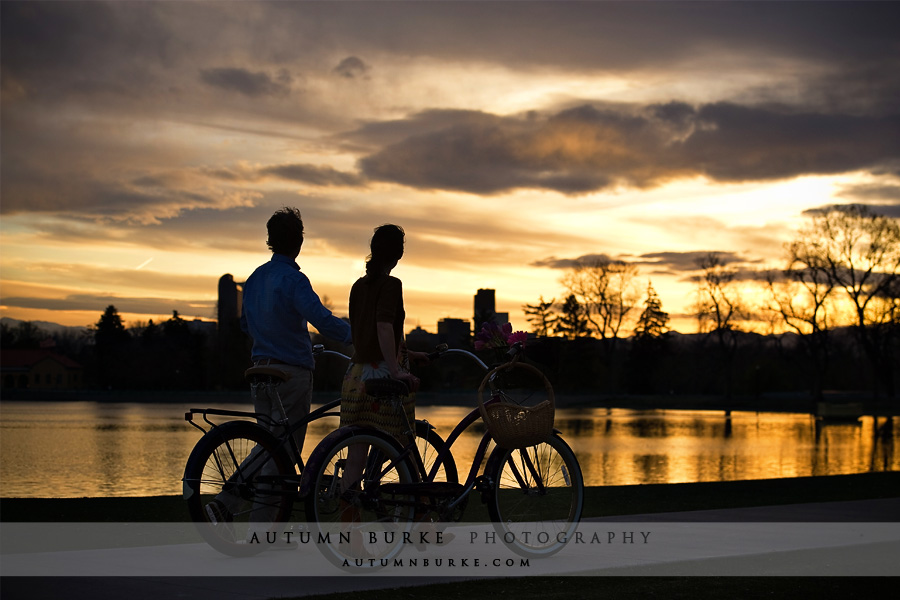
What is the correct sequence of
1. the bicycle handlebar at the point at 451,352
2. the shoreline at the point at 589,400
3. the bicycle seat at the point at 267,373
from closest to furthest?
the bicycle seat at the point at 267,373
the bicycle handlebar at the point at 451,352
the shoreline at the point at 589,400

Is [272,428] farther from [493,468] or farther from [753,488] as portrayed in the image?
[753,488]

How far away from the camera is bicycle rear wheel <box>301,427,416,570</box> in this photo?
578 centimetres

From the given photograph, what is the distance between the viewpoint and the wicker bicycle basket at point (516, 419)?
623 centimetres

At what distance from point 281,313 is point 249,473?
1.05 meters

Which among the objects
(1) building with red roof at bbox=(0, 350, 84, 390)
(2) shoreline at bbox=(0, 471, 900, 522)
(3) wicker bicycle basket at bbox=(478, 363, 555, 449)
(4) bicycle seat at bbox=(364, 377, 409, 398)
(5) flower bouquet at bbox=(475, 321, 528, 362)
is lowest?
(1) building with red roof at bbox=(0, 350, 84, 390)

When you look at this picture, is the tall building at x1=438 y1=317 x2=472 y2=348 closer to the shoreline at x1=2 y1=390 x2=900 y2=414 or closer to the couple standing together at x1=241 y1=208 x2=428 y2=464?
the couple standing together at x1=241 y1=208 x2=428 y2=464

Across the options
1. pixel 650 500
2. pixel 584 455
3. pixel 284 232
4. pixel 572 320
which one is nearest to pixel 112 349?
pixel 572 320

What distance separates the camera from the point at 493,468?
21.2ft

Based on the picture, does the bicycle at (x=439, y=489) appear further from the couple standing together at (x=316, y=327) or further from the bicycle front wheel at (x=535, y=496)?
the couple standing together at (x=316, y=327)

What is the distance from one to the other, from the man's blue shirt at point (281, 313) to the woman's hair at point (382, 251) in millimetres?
409

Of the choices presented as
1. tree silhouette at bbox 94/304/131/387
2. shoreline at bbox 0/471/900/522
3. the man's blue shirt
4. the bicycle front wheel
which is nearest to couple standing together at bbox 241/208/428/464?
the man's blue shirt

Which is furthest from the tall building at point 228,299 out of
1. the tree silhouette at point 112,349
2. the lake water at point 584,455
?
the lake water at point 584,455

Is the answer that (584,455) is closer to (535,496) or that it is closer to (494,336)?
(535,496)

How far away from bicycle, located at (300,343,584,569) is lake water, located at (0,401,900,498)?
10.4 meters
